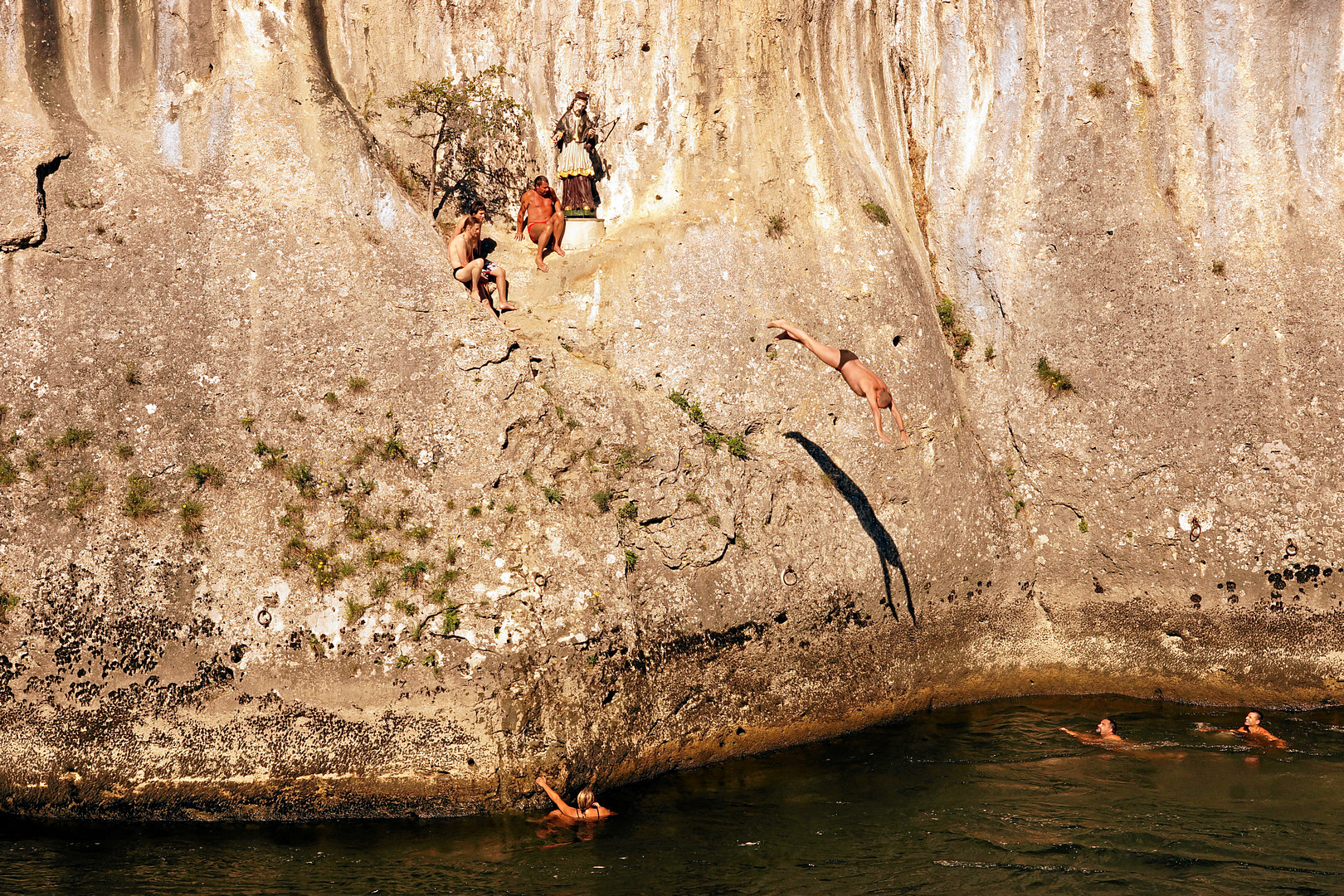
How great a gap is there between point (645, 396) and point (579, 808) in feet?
15.9

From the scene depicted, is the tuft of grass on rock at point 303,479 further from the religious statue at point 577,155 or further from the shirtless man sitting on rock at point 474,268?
the religious statue at point 577,155

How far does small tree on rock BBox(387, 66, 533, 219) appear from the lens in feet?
46.8

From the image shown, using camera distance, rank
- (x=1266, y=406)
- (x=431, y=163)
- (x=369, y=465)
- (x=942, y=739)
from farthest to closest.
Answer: (x=431, y=163) → (x=1266, y=406) → (x=942, y=739) → (x=369, y=465)

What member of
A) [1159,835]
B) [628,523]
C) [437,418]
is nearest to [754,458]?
[628,523]

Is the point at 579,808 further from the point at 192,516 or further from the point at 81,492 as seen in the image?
the point at 81,492

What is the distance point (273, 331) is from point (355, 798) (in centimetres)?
533

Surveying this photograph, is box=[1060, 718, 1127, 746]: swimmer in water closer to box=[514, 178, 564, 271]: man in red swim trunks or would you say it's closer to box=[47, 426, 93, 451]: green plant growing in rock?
box=[514, 178, 564, 271]: man in red swim trunks

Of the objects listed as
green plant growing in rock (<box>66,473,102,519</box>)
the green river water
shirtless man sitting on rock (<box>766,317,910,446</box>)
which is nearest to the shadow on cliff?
shirtless man sitting on rock (<box>766,317,910,446</box>)

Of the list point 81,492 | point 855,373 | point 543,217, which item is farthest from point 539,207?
point 81,492

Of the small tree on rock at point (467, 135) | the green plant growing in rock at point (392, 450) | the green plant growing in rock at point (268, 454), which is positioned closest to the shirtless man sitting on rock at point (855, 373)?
the green plant growing in rock at point (392, 450)

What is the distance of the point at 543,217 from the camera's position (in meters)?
14.2

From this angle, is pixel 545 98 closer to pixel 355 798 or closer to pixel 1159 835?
pixel 355 798

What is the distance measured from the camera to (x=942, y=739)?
1224 cm

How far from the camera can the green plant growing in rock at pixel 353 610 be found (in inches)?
403
